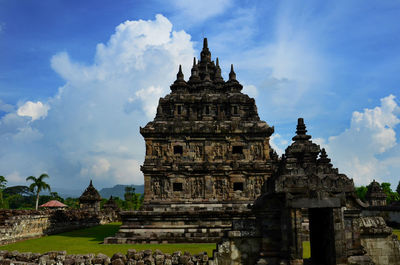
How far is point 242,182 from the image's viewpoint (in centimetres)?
2567

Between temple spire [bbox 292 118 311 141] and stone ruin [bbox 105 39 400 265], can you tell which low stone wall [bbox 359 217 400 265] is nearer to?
stone ruin [bbox 105 39 400 265]

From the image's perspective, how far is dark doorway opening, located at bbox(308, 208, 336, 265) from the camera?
9195 millimetres

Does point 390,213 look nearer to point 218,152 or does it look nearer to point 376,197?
point 376,197

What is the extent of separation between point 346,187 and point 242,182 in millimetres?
16551

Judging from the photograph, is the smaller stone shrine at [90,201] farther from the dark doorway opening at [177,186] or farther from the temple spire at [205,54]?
the temple spire at [205,54]

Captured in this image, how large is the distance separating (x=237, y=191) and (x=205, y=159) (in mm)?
4090

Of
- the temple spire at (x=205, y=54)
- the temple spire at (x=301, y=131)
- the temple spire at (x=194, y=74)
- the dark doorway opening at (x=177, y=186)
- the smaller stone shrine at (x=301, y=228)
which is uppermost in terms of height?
the temple spire at (x=205, y=54)

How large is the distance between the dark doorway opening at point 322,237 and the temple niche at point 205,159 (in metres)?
14.6

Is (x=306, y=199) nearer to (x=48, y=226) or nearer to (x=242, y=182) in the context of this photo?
(x=242, y=182)

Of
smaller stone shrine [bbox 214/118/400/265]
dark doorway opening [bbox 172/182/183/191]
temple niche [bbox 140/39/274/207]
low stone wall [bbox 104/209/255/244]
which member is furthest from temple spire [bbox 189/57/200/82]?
smaller stone shrine [bbox 214/118/400/265]

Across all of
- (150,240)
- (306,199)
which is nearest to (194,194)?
(150,240)

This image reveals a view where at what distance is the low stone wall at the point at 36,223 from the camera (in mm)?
18625

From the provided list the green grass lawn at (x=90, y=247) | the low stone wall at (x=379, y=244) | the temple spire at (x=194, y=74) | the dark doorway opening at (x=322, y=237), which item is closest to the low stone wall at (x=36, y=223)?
the green grass lawn at (x=90, y=247)

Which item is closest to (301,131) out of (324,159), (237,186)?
(324,159)
